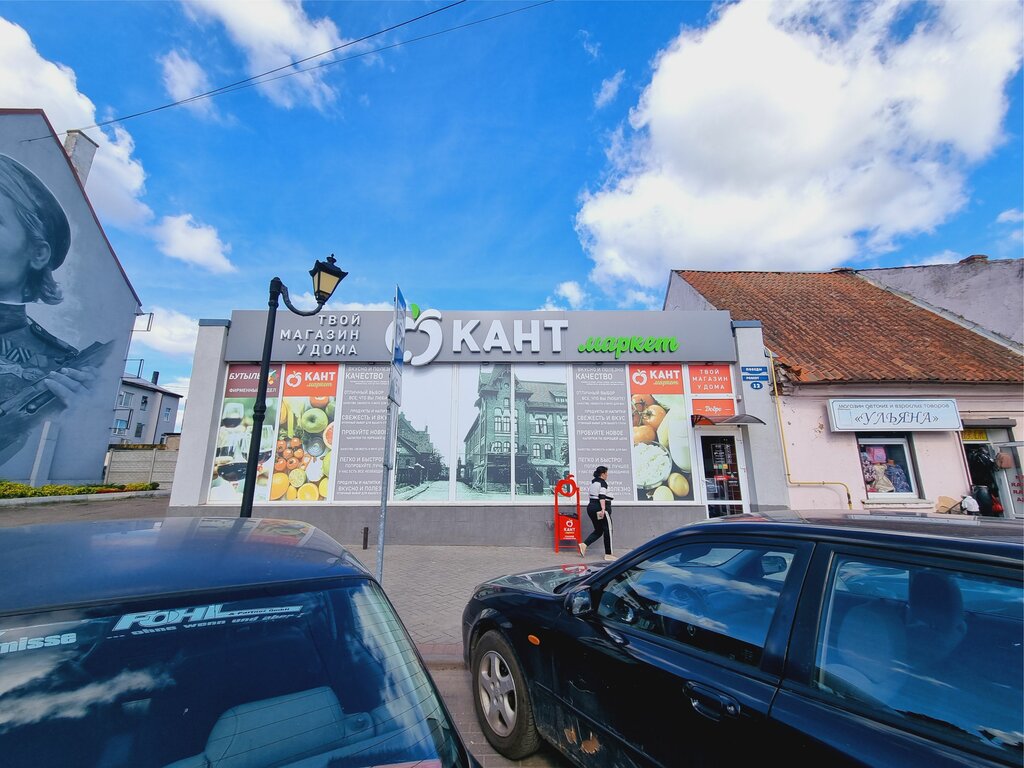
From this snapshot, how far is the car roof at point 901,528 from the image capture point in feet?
4.58

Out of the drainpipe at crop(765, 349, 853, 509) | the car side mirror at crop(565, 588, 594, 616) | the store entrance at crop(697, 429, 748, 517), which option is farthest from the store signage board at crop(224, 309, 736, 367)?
the car side mirror at crop(565, 588, 594, 616)

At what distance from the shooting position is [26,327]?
16.3m

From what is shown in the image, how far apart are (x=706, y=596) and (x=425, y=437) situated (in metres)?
7.70

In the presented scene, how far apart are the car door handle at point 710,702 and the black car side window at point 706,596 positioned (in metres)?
0.17

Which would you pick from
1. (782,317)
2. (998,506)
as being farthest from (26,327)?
(998,506)

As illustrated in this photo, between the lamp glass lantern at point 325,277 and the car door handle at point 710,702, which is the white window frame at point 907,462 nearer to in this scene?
the car door handle at point 710,702

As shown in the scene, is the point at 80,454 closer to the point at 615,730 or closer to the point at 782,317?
the point at 615,730

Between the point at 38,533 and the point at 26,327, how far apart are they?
22.5m

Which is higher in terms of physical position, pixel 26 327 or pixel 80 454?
pixel 26 327

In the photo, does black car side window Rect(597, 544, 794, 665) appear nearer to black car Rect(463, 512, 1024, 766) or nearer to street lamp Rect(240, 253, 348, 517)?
black car Rect(463, 512, 1024, 766)

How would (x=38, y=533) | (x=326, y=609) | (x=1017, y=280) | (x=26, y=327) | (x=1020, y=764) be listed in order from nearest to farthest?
(x=1020, y=764) → (x=326, y=609) → (x=38, y=533) → (x=1017, y=280) → (x=26, y=327)

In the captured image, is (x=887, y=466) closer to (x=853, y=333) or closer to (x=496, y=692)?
(x=853, y=333)

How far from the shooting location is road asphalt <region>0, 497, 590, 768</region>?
3.10m

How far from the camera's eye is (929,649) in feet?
4.66
